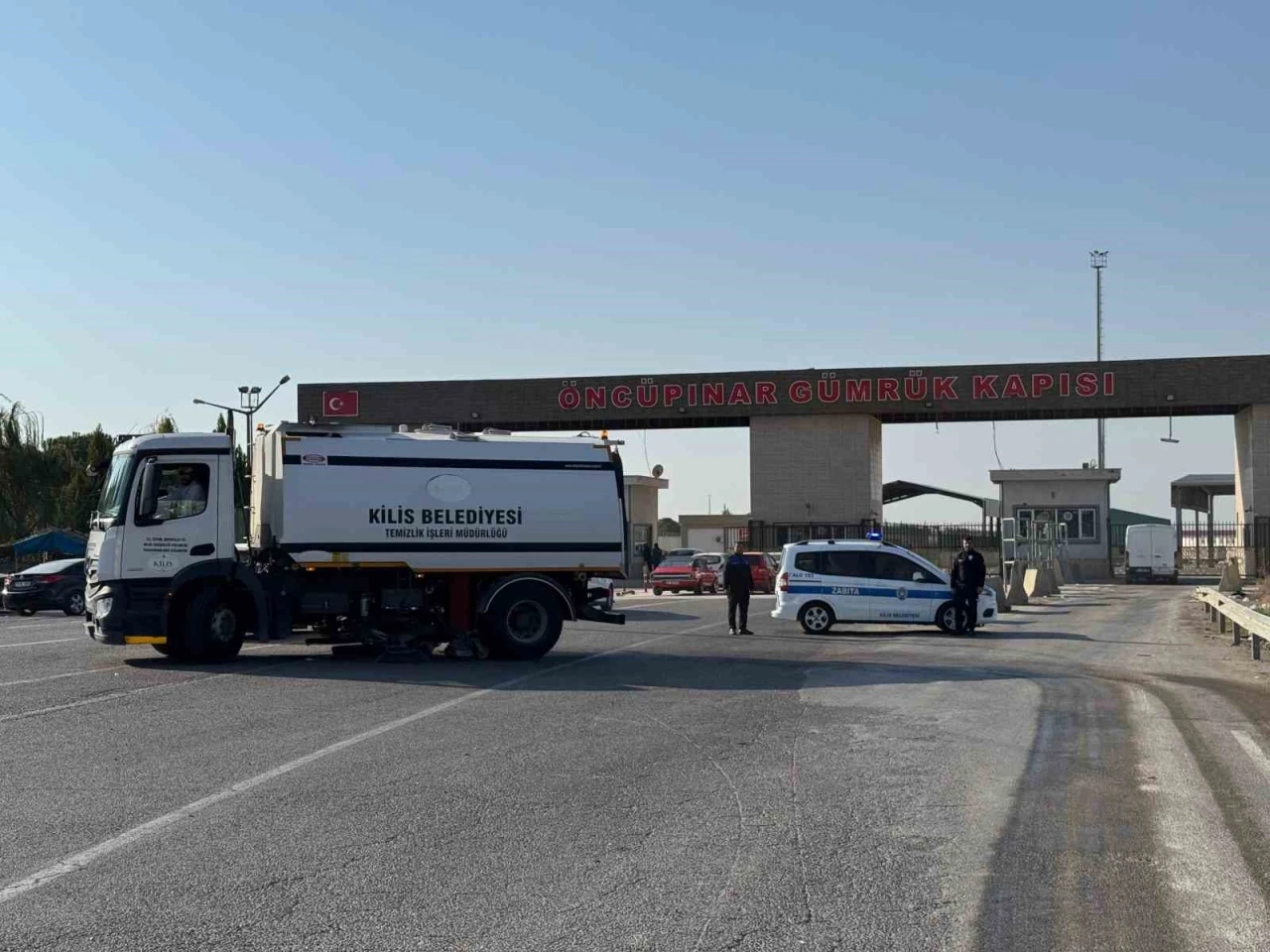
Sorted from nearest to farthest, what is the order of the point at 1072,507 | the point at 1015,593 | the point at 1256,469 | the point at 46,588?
the point at 46,588 → the point at 1015,593 → the point at 1256,469 → the point at 1072,507

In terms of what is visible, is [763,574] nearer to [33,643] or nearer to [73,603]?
[73,603]

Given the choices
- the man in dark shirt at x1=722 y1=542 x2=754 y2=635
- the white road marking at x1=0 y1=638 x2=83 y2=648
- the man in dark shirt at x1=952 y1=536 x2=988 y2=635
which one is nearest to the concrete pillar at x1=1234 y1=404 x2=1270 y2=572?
the man in dark shirt at x1=952 y1=536 x2=988 y2=635

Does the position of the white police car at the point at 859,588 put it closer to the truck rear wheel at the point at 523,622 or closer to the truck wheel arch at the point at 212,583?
the truck rear wheel at the point at 523,622

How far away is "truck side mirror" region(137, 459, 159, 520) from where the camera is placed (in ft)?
62.1

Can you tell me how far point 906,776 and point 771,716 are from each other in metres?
3.42

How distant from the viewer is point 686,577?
157ft

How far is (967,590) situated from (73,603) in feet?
70.0

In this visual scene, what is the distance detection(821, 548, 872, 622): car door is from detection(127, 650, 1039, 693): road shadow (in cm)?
604

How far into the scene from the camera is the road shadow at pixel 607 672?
16703mm

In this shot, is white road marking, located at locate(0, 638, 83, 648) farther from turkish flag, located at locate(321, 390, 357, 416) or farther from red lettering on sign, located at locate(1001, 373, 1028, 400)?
red lettering on sign, located at locate(1001, 373, 1028, 400)

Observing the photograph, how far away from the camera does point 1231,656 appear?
21406 millimetres

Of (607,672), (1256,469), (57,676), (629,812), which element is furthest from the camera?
(1256,469)

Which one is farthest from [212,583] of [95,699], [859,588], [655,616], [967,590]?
[655,616]

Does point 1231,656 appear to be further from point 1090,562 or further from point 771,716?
point 1090,562
